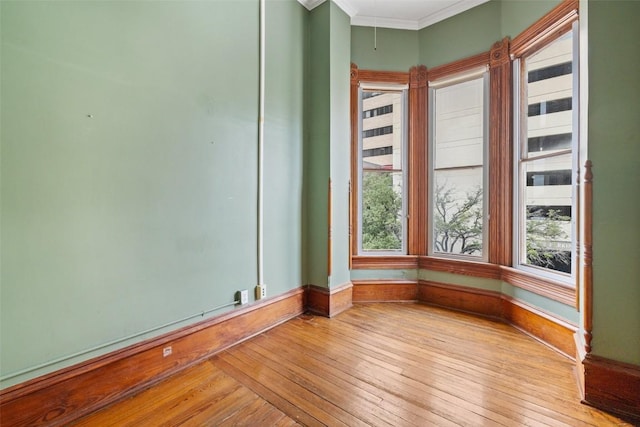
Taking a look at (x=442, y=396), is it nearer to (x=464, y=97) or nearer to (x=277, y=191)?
(x=277, y=191)

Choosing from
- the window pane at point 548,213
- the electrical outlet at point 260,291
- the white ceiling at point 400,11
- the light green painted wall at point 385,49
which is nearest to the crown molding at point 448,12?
the white ceiling at point 400,11

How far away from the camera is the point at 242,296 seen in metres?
2.39

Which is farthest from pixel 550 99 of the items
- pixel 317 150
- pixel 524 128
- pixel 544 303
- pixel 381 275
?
pixel 381 275

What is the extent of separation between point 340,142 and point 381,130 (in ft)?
2.16

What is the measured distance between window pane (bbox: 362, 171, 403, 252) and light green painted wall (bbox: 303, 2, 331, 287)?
67 cm

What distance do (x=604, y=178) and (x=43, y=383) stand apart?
10.5 ft

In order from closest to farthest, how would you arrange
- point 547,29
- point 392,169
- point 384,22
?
point 547,29
point 384,22
point 392,169

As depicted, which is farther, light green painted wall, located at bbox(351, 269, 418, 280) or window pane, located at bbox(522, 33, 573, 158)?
light green painted wall, located at bbox(351, 269, 418, 280)

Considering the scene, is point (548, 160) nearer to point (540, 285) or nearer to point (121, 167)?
point (540, 285)

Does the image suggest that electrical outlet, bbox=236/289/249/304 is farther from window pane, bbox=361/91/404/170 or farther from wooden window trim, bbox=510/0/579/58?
wooden window trim, bbox=510/0/579/58

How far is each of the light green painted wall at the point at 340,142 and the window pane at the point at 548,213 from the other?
174 cm

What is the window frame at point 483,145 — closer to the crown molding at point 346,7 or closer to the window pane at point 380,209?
the window pane at point 380,209

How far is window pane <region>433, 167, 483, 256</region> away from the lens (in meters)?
3.09

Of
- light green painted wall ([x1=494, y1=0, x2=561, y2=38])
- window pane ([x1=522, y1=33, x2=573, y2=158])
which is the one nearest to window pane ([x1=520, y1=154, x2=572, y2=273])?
window pane ([x1=522, y1=33, x2=573, y2=158])
